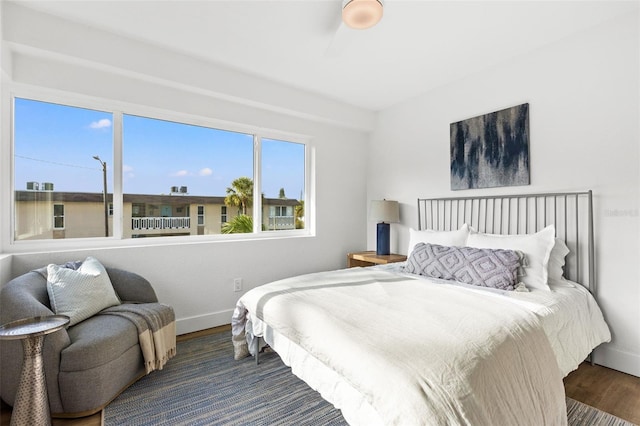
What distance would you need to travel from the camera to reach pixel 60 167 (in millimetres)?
2453

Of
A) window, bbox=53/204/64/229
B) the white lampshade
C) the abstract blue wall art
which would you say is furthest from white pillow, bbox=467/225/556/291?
window, bbox=53/204/64/229

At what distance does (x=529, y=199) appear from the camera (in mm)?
2633

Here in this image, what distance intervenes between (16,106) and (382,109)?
12.0 ft

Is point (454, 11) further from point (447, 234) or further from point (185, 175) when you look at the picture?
point (185, 175)

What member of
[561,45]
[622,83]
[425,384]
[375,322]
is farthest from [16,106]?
[622,83]

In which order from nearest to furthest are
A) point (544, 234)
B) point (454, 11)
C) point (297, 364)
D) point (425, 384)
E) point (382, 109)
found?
1. point (425, 384)
2. point (297, 364)
3. point (454, 11)
4. point (544, 234)
5. point (382, 109)

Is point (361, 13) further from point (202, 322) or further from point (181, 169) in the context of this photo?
point (202, 322)

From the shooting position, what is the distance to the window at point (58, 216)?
2.44m

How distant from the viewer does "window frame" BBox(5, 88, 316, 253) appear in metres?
2.27

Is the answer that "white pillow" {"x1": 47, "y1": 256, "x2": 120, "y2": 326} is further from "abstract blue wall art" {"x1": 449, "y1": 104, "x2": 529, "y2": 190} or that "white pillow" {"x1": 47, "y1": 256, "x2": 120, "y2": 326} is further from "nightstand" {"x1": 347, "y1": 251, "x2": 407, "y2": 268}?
"abstract blue wall art" {"x1": 449, "y1": 104, "x2": 529, "y2": 190}

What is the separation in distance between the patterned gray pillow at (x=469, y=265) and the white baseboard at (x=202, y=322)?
190 cm

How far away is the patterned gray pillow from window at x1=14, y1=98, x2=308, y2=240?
5.78 feet

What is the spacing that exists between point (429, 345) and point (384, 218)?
2.43 metres

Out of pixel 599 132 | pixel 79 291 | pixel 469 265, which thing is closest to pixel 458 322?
pixel 469 265
